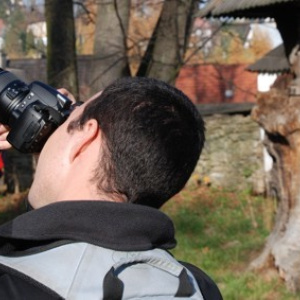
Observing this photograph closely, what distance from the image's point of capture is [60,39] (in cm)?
912

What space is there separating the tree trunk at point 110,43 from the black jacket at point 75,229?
7.57 m

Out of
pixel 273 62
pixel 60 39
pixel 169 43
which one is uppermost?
pixel 60 39

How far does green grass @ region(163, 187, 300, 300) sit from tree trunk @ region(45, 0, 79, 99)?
7.90 feet

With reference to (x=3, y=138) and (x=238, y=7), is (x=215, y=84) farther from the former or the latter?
(x=3, y=138)

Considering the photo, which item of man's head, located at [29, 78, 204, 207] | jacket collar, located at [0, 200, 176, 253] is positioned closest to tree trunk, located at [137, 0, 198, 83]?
man's head, located at [29, 78, 204, 207]

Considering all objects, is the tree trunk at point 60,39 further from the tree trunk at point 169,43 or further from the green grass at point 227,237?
→ the green grass at point 227,237

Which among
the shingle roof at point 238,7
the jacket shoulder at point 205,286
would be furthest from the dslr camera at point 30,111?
the shingle roof at point 238,7

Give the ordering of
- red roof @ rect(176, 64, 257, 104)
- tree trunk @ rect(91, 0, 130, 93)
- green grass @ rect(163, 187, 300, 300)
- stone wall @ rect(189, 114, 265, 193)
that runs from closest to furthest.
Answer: green grass @ rect(163, 187, 300, 300), tree trunk @ rect(91, 0, 130, 93), stone wall @ rect(189, 114, 265, 193), red roof @ rect(176, 64, 257, 104)

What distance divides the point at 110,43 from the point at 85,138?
25.8 ft

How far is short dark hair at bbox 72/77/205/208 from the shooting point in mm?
1612

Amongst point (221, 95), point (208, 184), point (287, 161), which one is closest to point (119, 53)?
point (287, 161)

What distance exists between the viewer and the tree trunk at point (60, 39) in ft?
29.8

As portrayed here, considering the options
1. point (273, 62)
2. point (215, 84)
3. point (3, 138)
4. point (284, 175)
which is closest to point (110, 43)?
point (284, 175)

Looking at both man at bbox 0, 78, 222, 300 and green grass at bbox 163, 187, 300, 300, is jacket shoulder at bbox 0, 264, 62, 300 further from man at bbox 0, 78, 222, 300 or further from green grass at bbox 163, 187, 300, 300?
green grass at bbox 163, 187, 300, 300
